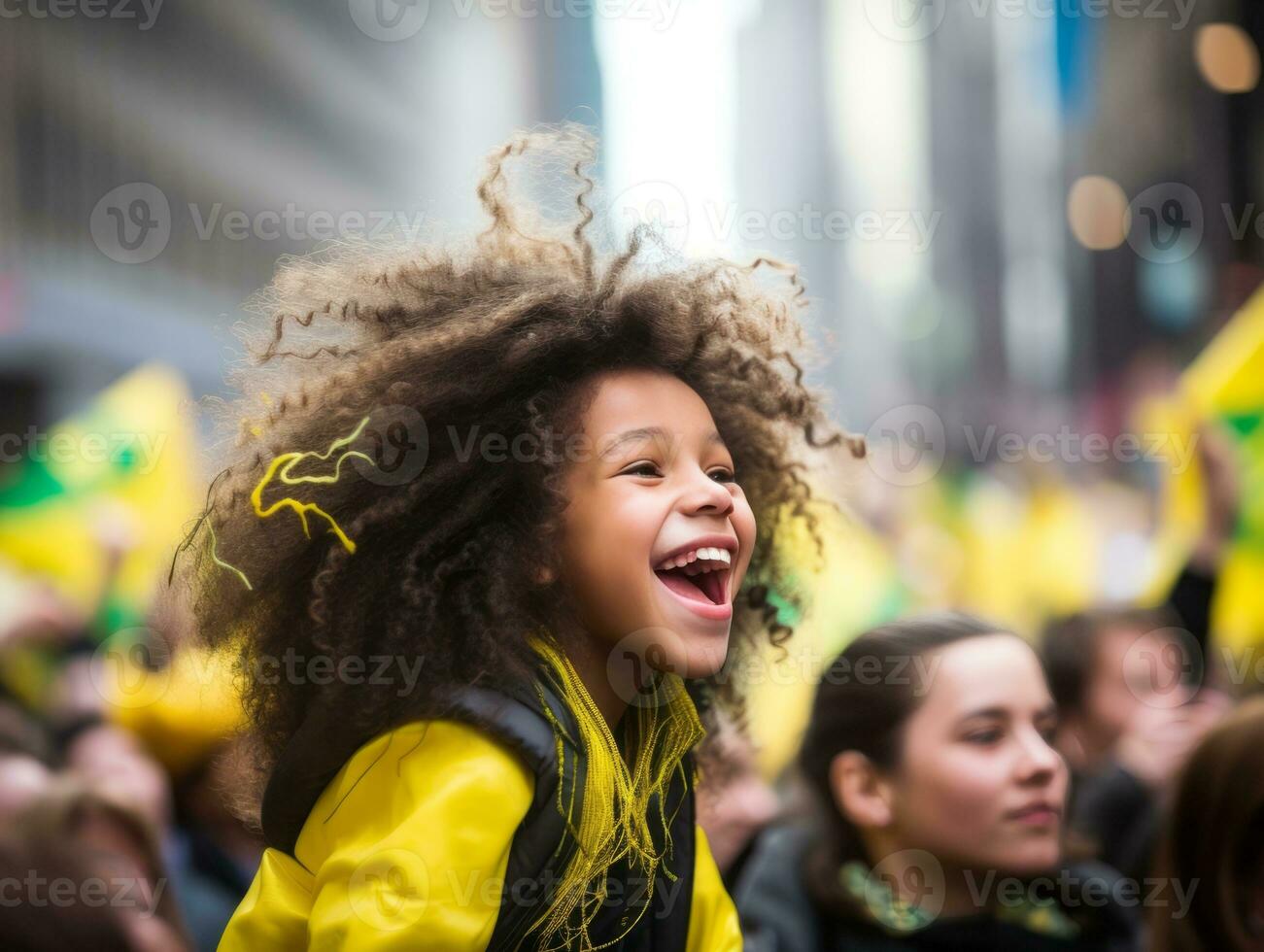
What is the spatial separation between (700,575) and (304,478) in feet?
1.87

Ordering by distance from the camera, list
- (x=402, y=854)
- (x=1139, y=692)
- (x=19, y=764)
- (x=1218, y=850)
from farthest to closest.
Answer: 1. (x=1139, y=692)
2. (x=19, y=764)
3. (x=1218, y=850)
4. (x=402, y=854)

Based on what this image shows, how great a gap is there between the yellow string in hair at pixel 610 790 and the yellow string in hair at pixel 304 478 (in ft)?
1.07

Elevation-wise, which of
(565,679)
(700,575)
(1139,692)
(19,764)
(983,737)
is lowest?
(1139,692)

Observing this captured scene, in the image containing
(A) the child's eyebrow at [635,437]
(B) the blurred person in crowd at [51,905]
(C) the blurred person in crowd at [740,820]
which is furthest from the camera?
(C) the blurred person in crowd at [740,820]

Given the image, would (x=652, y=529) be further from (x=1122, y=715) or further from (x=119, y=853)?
(x=1122, y=715)

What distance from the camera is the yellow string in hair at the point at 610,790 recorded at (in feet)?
5.95

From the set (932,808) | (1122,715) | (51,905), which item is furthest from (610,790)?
(1122,715)

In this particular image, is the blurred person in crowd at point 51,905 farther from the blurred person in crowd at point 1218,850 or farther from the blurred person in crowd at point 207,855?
the blurred person in crowd at point 1218,850

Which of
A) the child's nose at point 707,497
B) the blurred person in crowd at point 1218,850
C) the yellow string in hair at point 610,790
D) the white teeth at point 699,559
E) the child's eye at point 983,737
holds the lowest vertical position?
the blurred person in crowd at point 1218,850

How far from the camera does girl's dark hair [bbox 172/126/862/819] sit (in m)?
1.87

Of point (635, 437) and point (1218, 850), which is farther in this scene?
point (1218, 850)

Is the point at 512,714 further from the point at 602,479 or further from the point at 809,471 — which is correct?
the point at 809,471

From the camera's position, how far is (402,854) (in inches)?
64.7

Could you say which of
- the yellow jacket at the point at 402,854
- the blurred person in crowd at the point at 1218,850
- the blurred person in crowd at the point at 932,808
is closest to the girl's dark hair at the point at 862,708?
the blurred person in crowd at the point at 932,808
